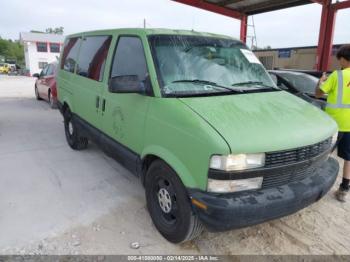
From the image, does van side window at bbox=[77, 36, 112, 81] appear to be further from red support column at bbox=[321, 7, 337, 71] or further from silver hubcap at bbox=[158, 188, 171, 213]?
red support column at bbox=[321, 7, 337, 71]

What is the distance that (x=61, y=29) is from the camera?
4599 inches

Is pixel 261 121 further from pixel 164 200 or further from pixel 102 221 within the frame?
pixel 102 221

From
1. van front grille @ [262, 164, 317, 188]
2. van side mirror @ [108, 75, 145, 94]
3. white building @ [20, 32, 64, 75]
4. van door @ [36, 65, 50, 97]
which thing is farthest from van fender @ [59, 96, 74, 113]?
white building @ [20, 32, 64, 75]

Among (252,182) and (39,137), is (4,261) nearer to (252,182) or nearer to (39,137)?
(252,182)

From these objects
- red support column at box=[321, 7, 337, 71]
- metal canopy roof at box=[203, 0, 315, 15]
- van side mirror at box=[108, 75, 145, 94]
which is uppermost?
metal canopy roof at box=[203, 0, 315, 15]

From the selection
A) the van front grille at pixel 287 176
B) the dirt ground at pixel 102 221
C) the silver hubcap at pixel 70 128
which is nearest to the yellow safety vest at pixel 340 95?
the dirt ground at pixel 102 221

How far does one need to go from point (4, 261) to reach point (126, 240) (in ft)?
3.47

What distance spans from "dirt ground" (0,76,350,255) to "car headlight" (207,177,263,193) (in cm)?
82

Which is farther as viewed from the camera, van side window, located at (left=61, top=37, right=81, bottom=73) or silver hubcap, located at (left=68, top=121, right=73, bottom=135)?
silver hubcap, located at (left=68, top=121, right=73, bottom=135)

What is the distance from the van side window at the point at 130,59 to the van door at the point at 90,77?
317 millimetres

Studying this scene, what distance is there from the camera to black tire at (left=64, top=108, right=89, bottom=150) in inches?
212

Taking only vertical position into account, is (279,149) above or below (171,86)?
below

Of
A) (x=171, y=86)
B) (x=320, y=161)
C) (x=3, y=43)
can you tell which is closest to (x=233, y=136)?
(x=171, y=86)

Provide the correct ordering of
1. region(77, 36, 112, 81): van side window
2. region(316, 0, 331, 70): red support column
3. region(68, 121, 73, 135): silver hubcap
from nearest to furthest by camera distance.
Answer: region(77, 36, 112, 81): van side window → region(68, 121, 73, 135): silver hubcap → region(316, 0, 331, 70): red support column
